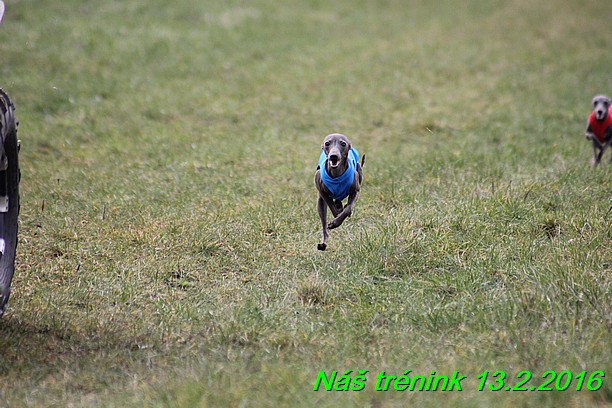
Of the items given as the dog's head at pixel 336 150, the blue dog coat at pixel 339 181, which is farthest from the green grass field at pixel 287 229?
the dog's head at pixel 336 150

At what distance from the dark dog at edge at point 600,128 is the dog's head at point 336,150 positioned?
432 centimetres

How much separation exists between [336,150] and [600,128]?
4.68 m

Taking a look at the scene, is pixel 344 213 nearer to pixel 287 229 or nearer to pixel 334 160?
pixel 334 160

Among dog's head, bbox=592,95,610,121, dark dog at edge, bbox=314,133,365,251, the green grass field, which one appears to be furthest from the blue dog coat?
dog's head, bbox=592,95,610,121

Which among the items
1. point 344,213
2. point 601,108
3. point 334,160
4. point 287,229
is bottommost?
point 287,229

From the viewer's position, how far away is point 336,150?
189 inches

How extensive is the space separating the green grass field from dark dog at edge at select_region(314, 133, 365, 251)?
508 mm

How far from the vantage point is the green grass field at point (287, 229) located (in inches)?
166

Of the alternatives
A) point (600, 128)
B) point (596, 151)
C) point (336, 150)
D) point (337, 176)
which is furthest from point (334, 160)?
point (596, 151)

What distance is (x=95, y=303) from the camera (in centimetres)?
520

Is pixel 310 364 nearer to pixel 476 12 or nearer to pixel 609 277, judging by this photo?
pixel 609 277

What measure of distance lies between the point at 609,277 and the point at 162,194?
444 centimetres

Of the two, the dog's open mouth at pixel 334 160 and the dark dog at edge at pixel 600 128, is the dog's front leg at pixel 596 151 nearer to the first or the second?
the dark dog at edge at pixel 600 128

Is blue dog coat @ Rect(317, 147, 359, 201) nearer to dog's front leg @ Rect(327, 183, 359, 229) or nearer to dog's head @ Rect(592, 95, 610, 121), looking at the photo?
dog's front leg @ Rect(327, 183, 359, 229)
